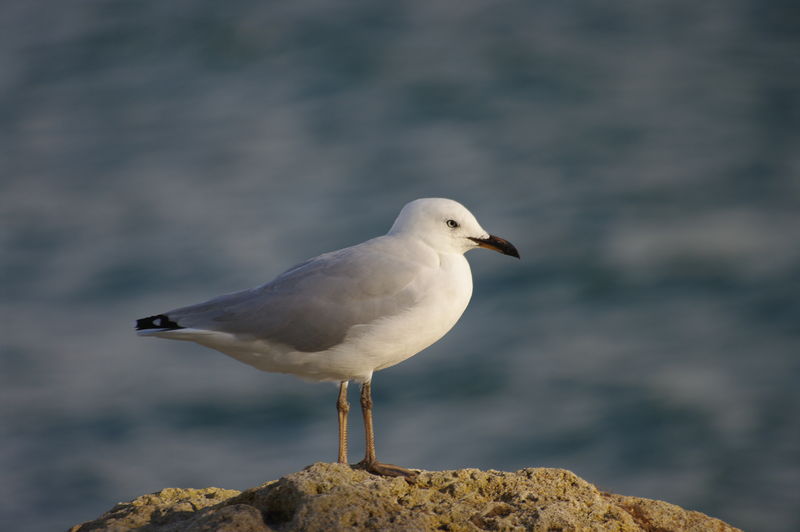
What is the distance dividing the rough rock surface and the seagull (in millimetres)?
1125

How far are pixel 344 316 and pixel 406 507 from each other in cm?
197

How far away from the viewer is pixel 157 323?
22.9ft

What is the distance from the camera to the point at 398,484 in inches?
208

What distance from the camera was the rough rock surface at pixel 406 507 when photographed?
4.73 m

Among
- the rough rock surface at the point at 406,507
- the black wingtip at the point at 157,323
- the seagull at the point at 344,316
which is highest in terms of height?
the seagull at the point at 344,316

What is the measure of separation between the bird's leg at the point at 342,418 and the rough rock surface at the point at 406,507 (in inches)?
35.9

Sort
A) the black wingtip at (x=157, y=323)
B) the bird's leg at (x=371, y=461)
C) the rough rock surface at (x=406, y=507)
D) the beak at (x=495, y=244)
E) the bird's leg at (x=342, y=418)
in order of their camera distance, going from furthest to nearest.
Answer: the beak at (x=495, y=244)
the black wingtip at (x=157, y=323)
the bird's leg at (x=342, y=418)
the bird's leg at (x=371, y=461)
the rough rock surface at (x=406, y=507)

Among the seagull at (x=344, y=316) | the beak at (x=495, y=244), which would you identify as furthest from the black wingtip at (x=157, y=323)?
the beak at (x=495, y=244)

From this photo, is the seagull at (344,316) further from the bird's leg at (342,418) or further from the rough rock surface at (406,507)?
the rough rock surface at (406,507)

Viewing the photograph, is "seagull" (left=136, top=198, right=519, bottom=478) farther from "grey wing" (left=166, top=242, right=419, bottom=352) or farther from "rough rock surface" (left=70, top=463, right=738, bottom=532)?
"rough rock surface" (left=70, top=463, right=738, bottom=532)

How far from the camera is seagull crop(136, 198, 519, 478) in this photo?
22.1ft

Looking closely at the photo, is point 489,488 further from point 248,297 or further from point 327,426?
point 327,426

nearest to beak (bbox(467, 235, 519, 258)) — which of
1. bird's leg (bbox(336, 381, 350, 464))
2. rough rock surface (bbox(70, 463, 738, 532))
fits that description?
bird's leg (bbox(336, 381, 350, 464))

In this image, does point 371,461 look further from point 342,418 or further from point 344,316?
point 344,316
